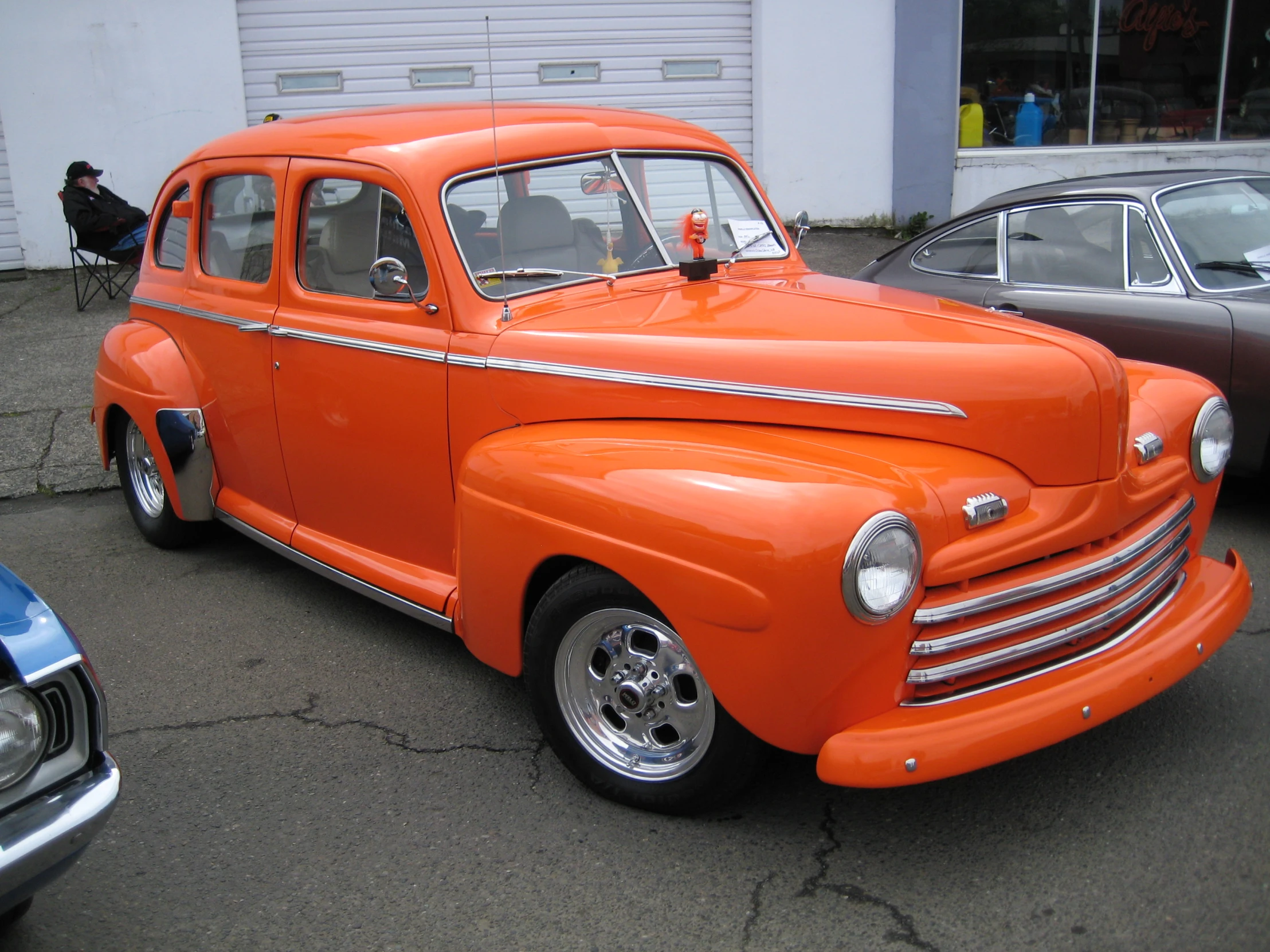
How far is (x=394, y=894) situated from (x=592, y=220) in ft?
7.09

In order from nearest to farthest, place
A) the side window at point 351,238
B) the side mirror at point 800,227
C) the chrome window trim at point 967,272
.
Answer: the side window at point 351,238 < the side mirror at point 800,227 < the chrome window trim at point 967,272

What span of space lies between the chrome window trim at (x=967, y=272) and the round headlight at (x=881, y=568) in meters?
3.47

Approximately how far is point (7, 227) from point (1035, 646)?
10.8 metres

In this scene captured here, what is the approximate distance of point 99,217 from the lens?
8992mm

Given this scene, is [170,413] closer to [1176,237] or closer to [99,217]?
[1176,237]

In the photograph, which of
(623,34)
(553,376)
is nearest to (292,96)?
(623,34)

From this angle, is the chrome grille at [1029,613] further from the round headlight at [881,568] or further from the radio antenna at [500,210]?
the radio antenna at [500,210]

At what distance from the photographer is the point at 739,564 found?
2338mm

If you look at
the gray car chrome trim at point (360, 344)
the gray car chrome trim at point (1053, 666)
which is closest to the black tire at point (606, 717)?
the gray car chrome trim at point (1053, 666)

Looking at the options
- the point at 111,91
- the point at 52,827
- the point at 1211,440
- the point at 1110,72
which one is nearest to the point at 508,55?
the point at 111,91

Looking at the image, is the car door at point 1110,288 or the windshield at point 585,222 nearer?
the windshield at point 585,222

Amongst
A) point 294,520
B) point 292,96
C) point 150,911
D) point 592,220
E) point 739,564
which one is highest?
point 292,96

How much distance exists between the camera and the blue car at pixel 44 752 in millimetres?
2004

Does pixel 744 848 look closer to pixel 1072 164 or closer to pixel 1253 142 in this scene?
pixel 1072 164
